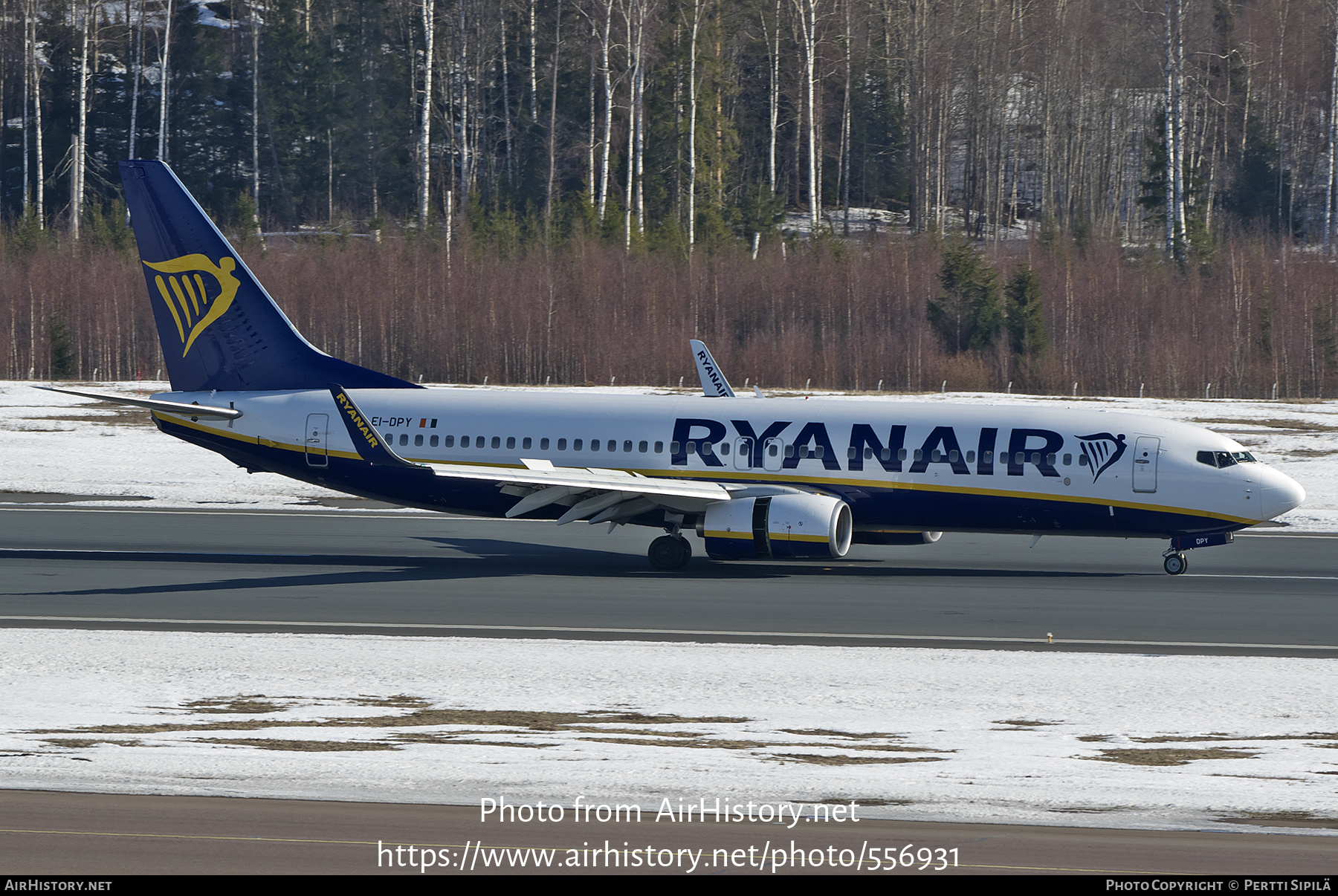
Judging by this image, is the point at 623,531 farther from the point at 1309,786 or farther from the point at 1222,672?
the point at 1309,786

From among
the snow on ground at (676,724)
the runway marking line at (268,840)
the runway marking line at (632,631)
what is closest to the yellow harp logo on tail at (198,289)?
the runway marking line at (632,631)

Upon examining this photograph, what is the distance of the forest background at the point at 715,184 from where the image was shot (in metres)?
67.1

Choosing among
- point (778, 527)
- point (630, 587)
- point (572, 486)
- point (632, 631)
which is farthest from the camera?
point (572, 486)

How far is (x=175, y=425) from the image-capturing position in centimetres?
3209

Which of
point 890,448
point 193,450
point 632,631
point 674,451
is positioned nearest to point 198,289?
A: point 674,451

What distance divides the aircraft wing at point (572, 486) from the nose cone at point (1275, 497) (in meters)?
10.2

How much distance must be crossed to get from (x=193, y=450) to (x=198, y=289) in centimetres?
1658

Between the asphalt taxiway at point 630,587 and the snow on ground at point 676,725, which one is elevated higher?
the snow on ground at point 676,725

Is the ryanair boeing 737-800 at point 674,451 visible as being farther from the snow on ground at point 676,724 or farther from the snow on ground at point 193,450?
the snow on ground at point 193,450

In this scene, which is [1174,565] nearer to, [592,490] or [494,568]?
[592,490]

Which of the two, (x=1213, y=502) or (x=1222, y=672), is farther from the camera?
(x=1213, y=502)

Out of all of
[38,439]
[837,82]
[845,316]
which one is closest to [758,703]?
[38,439]

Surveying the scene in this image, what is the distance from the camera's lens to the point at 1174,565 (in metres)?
28.9
